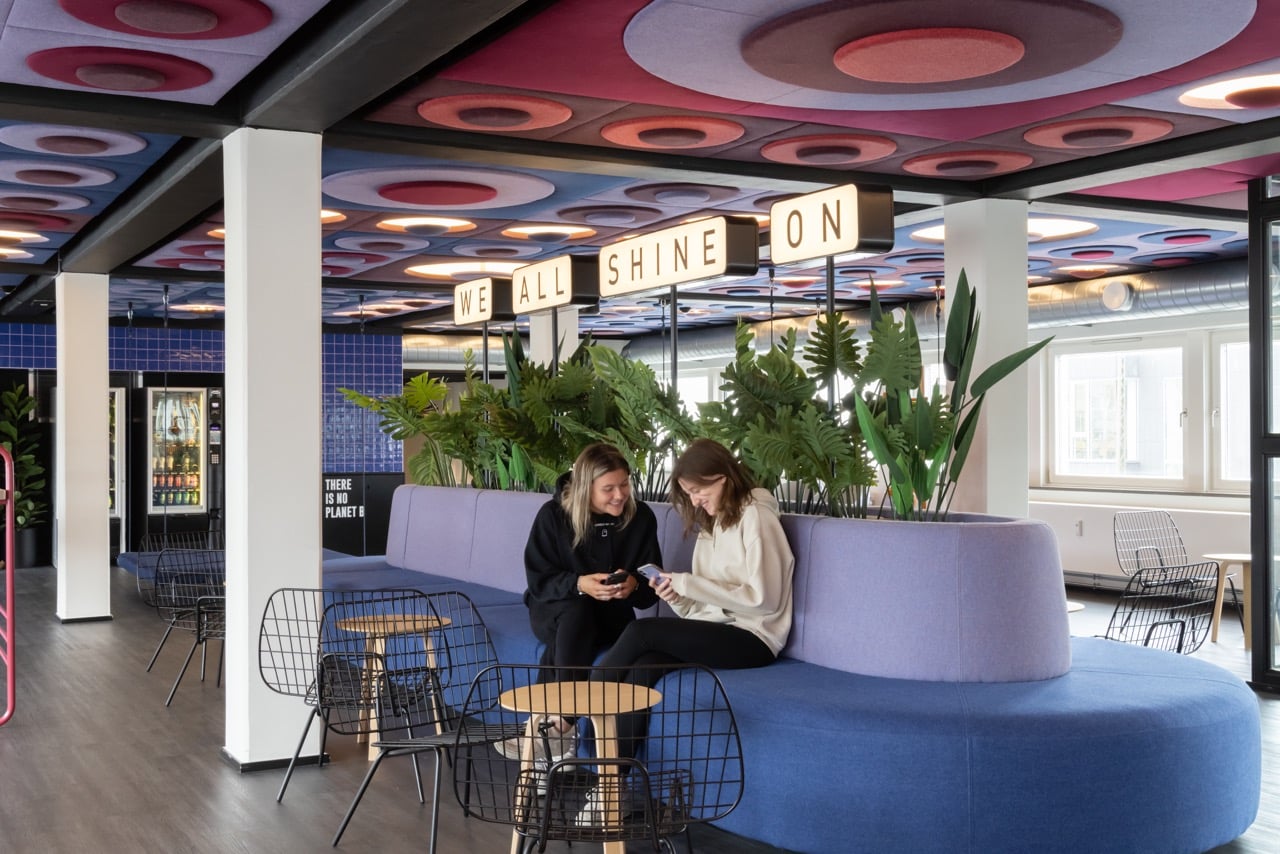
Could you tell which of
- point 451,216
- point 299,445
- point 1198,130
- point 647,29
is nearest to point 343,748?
point 299,445

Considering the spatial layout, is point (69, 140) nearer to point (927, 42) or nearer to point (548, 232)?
point (548, 232)

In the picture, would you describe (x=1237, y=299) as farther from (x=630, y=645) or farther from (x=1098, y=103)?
(x=630, y=645)

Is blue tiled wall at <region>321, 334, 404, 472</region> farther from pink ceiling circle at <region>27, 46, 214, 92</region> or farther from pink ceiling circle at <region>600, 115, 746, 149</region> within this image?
pink ceiling circle at <region>27, 46, 214, 92</region>

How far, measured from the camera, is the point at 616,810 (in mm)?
3129

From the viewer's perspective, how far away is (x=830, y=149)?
6.37 meters

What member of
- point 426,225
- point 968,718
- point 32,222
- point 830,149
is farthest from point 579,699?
point 32,222

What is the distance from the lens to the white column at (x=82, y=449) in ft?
32.1

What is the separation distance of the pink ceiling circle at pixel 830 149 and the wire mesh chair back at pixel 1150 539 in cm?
494

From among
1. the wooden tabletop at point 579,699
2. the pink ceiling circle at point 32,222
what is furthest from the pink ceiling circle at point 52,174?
the wooden tabletop at point 579,699

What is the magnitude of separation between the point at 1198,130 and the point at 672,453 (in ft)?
9.88

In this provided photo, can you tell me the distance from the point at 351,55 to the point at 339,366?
12.0 m

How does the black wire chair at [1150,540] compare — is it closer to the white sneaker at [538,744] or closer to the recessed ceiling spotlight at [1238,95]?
the recessed ceiling spotlight at [1238,95]

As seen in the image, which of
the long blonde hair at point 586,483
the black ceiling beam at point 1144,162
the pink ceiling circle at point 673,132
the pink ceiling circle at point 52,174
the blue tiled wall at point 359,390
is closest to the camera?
the long blonde hair at point 586,483

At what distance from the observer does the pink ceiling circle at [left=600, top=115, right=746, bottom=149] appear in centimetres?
574
